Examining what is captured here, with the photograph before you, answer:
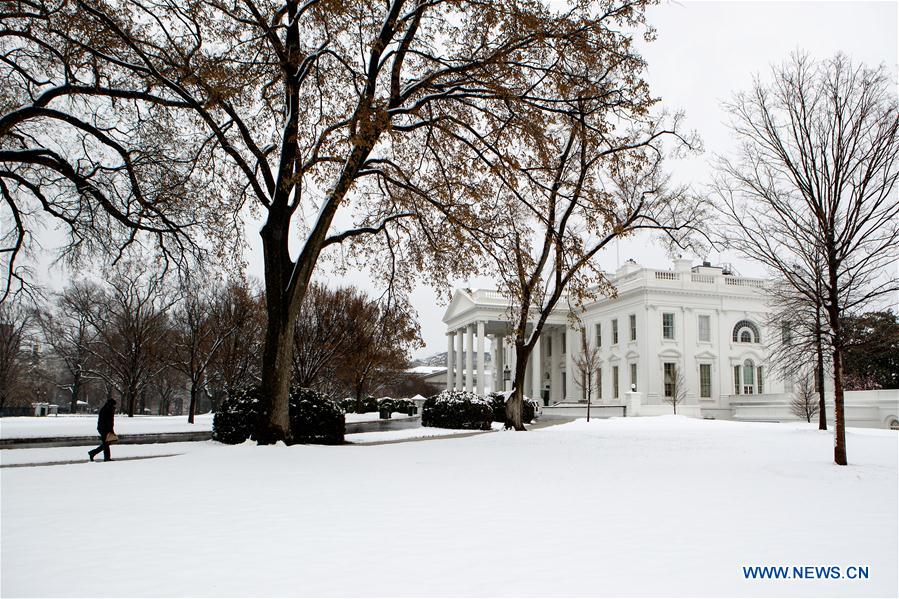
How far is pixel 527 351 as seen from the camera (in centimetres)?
2336

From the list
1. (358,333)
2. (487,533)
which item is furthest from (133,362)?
(487,533)

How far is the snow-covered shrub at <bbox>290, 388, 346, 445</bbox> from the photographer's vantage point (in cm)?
1598

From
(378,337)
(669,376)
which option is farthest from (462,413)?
(669,376)

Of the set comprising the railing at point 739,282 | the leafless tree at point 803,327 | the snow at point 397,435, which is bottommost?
the snow at point 397,435

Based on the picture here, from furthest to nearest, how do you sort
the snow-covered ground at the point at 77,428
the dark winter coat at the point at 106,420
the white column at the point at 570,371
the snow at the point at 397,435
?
the white column at the point at 570,371, the snow-covered ground at the point at 77,428, the snow at the point at 397,435, the dark winter coat at the point at 106,420

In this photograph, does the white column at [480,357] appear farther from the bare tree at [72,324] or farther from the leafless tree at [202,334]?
the bare tree at [72,324]

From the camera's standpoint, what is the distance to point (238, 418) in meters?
16.1

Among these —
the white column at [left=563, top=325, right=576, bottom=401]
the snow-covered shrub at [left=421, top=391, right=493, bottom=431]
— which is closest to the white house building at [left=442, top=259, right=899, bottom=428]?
the white column at [left=563, top=325, right=576, bottom=401]

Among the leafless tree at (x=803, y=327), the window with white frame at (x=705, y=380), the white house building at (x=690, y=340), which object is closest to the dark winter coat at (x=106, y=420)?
the leafless tree at (x=803, y=327)

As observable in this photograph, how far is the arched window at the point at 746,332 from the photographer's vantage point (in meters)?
51.0

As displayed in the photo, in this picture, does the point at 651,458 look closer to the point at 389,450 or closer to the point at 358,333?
the point at 389,450

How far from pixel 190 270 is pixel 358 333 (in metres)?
15.7

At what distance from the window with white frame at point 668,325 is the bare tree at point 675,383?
8.07 ft

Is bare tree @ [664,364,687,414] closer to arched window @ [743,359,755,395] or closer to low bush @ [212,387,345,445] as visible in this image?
arched window @ [743,359,755,395]
